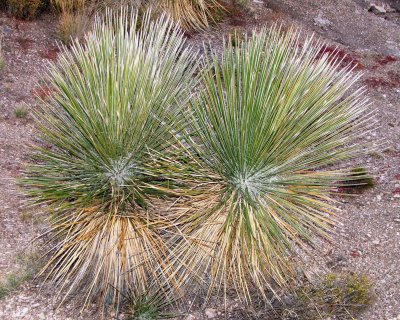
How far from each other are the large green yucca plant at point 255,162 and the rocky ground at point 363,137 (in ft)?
1.92

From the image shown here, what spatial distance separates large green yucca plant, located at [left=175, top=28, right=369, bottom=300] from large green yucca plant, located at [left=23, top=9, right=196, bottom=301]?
0.81ft

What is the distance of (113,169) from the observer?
162 inches

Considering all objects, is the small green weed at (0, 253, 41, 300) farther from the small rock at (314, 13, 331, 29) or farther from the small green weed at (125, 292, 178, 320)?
the small rock at (314, 13, 331, 29)

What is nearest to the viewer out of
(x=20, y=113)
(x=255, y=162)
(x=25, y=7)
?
(x=255, y=162)

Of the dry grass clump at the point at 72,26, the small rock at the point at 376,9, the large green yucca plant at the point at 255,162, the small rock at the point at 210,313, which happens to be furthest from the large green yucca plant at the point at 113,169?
the small rock at the point at 376,9

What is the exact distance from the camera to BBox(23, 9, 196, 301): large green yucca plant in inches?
154

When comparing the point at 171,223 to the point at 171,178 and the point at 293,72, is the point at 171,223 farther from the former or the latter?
the point at 293,72

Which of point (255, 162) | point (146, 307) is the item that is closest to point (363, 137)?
point (255, 162)

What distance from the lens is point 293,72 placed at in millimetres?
3943

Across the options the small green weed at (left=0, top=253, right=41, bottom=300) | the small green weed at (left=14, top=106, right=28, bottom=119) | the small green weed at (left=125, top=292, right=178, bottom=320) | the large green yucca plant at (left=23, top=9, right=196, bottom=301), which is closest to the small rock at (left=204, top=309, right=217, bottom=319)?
the small green weed at (left=125, top=292, right=178, bottom=320)

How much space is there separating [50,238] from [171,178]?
4.15ft

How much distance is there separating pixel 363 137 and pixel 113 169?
12.4 feet

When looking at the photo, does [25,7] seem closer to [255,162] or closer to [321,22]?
[321,22]

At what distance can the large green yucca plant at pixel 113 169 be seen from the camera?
3924 millimetres
